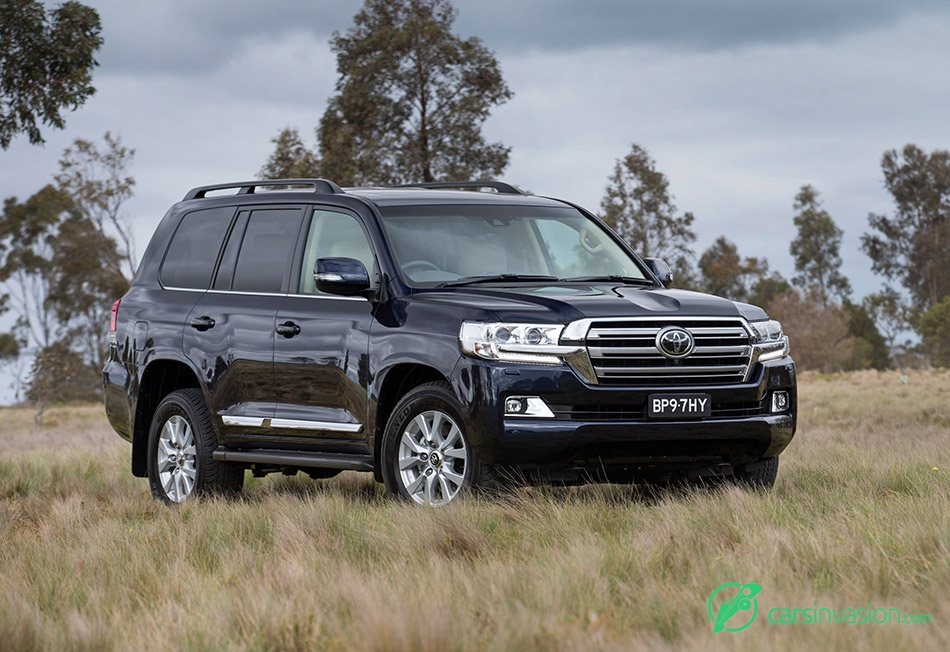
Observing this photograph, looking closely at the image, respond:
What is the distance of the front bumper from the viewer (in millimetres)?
7125

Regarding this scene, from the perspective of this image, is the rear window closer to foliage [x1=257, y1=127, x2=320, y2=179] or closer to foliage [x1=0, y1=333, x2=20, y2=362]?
foliage [x1=257, y1=127, x2=320, y2=179]

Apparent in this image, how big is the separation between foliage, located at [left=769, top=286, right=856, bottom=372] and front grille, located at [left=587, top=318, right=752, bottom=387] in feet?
192

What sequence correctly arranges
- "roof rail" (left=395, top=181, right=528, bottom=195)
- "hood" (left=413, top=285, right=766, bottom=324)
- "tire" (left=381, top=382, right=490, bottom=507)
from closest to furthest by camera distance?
1. "hood" (left=413, top=285, right=766, bottom=324)
2. "tire" (left=381, top=382, right=490, bottom=507)
3. "roof rail" (left=395, top=181, right=528, bottom=195)

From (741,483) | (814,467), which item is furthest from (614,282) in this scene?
(814,467)

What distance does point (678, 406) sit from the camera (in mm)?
7402

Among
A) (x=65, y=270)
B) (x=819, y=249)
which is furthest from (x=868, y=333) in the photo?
(x=65, y=270)

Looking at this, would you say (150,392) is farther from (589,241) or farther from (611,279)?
(611,279)

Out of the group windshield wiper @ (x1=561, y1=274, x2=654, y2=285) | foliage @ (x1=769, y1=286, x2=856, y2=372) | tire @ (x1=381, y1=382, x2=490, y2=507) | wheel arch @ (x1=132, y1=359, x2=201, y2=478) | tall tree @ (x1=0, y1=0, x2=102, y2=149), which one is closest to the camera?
tire @ (x1=381, y1=382, x2=490, y2=507)

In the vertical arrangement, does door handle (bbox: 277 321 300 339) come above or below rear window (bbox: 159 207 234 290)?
below

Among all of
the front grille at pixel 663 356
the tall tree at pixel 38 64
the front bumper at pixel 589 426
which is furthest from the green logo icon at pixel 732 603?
the tall tree at pixel 38 64

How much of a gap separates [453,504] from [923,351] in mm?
64005

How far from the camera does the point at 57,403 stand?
5147cm

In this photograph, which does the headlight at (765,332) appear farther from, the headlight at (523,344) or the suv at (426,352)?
the headlight at (523,344)

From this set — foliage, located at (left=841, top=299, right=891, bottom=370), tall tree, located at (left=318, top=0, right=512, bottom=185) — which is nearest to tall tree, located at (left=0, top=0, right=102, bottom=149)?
tall tree, located at (left=318, top=0, right=512, bottom=185)
